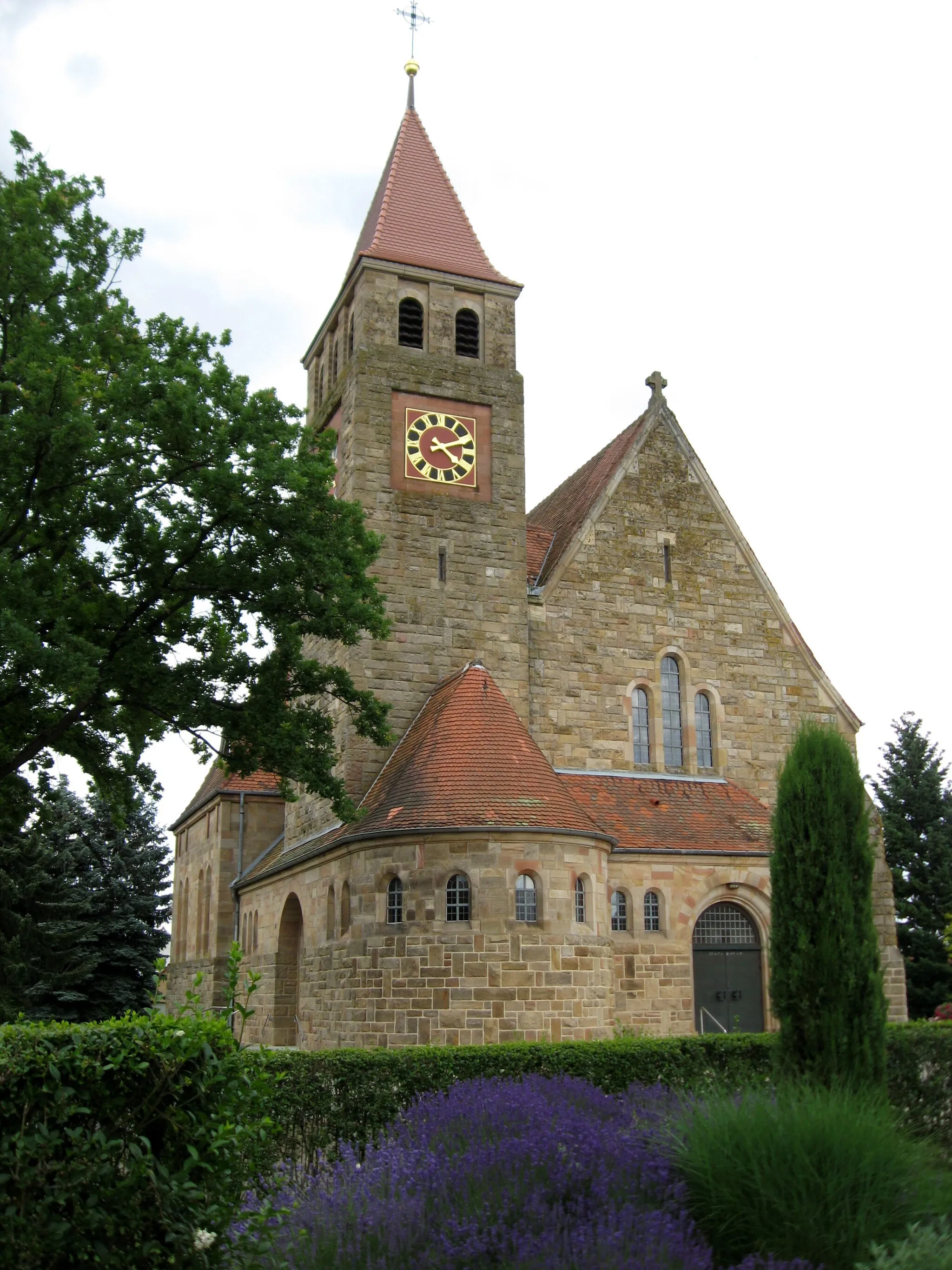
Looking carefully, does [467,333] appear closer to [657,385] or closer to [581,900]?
[657,385]

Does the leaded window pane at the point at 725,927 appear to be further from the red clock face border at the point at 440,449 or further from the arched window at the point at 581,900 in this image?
the red clock face border at the point at 440,449

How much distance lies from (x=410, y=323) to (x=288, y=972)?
12577 millimetres

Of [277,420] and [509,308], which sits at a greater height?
[509,308]

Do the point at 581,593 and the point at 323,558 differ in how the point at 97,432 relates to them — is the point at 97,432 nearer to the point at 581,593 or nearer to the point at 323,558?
the point at 323,558

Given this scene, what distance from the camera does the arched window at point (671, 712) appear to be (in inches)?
894

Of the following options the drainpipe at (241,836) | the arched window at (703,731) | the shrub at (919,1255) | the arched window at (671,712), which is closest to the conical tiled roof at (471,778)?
the arched window at (671,712)

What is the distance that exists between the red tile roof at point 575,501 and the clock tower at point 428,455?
1159 mm

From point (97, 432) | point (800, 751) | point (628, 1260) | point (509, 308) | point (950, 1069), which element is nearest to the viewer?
point (628, 1260)

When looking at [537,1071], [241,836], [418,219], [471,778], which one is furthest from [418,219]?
[537,1071]

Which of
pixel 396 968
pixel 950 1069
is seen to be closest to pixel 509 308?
pixel 396 968

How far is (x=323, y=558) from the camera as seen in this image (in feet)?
55.5

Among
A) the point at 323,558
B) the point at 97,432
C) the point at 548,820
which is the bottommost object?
the point at 548,820

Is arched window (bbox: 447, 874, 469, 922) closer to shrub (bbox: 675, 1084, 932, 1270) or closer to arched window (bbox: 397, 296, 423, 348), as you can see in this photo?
shrub (bbox: 675, 1084, 932, 1270)

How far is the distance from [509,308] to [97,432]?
11002 millimetres
